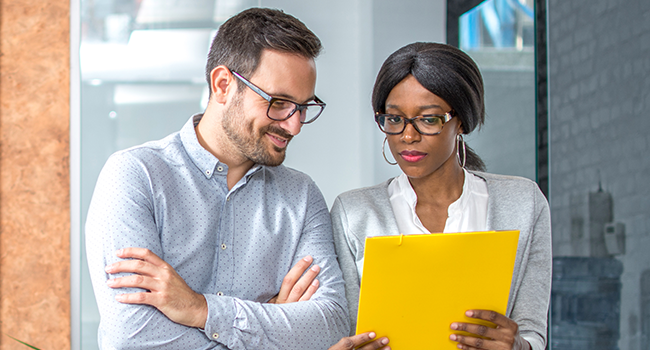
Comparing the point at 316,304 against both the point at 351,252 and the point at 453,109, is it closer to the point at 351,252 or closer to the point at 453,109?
the point at 351,252

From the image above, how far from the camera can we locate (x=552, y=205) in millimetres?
2424

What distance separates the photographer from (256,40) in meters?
1.56

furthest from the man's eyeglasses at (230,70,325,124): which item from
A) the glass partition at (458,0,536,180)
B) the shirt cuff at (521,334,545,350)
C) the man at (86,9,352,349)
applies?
the glass partition at (458,0,536,180)

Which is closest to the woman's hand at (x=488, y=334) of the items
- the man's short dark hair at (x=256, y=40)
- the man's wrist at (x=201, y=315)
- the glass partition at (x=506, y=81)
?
the man's wrist at (x=201, y=315)

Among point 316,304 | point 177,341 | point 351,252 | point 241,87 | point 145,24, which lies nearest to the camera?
point 177,341

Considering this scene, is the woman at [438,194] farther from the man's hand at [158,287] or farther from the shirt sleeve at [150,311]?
the man's hand at [158,287]

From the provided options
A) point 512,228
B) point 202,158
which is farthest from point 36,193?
point 512,228

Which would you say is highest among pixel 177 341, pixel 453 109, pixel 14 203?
pixel 453 109

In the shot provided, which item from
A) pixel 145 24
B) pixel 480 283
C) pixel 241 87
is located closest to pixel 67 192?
pixel 145 24

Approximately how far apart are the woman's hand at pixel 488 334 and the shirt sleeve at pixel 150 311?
1.05 feet

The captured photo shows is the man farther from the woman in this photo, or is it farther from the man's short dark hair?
the woman

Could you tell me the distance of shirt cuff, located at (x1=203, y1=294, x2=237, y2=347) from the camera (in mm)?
1308

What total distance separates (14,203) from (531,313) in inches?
92.2

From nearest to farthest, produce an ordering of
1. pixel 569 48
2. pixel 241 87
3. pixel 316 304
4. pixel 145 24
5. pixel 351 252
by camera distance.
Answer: pixel 316 304, pixel 241 87, pixel 351 252, pixel 569 48, pixel 145 24
